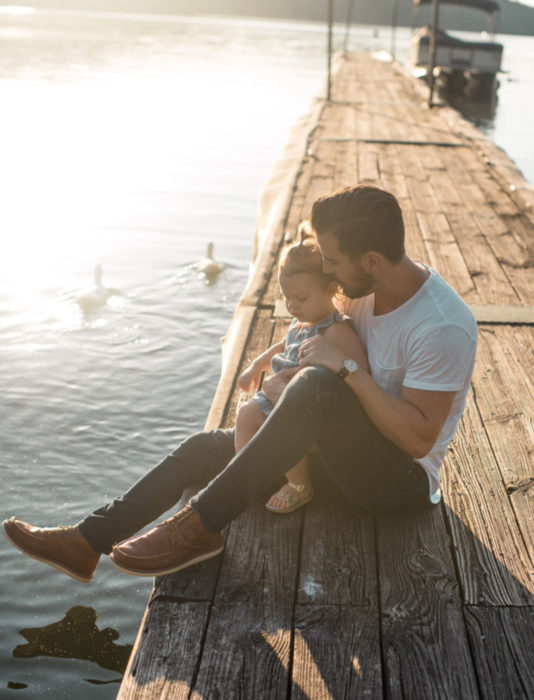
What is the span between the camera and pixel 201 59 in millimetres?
39406

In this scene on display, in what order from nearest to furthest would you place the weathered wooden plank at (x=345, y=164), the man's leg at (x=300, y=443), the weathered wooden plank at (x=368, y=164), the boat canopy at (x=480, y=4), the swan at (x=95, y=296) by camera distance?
the man's leg at (x=300, y=443) < the swan at (x=95, y=296) < the weathered wooden plank at (x=345, y=164) < the weathered wooden plank at (x=368, y=164) < the boat canopy at (x=480, y=4)

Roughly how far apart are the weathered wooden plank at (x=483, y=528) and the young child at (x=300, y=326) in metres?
0.59

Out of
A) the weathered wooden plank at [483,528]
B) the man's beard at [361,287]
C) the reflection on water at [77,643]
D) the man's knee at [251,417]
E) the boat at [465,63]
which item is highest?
the man's beard at [361,287]

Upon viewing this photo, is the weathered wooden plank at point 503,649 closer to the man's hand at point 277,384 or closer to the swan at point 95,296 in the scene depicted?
the man's hand at point 277,384

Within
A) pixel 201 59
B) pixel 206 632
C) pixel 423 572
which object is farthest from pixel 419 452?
pixel 201 59

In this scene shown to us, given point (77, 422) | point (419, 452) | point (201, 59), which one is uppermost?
point (419, 452)

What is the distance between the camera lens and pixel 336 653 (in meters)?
2.60

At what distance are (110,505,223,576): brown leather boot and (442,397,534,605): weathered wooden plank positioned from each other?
34.4 inches

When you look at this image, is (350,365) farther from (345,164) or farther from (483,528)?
(345,164)

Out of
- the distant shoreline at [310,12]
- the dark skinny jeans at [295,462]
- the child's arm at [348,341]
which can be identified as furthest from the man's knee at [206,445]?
the distant shoreline at [310,12]

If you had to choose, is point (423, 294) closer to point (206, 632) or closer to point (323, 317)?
point (323, 317)

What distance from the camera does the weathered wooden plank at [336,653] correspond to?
247cm

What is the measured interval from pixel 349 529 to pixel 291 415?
0.59m

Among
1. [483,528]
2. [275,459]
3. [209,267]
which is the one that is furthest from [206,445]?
[209,267]
